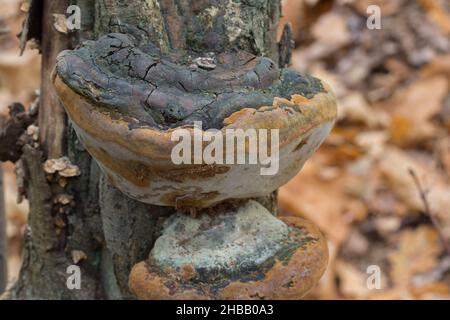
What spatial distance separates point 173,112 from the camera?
53.4 inches

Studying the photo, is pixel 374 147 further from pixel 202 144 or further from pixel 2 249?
pixel 202 144

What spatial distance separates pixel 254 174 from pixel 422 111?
3625 mm

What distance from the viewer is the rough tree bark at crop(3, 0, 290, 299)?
1.60 meters

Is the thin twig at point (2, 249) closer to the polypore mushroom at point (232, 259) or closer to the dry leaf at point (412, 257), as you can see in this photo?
the polypore mushroom at point (232, 259)

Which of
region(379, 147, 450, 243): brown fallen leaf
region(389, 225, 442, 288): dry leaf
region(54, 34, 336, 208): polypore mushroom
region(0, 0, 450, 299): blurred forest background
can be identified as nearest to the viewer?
region(54, 34, 336, 208): polypore mushroom

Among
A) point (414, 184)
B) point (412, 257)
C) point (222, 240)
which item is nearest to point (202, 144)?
point (222, 240)

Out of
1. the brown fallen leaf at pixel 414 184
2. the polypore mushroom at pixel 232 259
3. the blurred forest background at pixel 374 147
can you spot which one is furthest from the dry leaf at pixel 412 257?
the polypore mushroom at pixel 232 259

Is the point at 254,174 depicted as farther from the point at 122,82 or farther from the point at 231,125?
the point at 122,82

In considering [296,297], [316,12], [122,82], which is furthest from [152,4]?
[316,12]

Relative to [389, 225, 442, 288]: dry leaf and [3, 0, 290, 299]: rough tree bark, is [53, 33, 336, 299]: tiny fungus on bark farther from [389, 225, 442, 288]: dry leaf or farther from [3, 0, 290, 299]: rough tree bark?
[389, 225, 442, 288]: dry leaf

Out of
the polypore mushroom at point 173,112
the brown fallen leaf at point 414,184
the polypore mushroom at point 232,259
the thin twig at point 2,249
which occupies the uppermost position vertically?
the polypore mushroom at point 173,112

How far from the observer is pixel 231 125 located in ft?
4.33

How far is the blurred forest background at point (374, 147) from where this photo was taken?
3.72 meters

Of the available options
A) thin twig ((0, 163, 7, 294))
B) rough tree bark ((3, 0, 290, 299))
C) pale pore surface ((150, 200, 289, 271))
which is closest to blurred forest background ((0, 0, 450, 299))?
rough tree bark ((3, 0, 290, 299))
